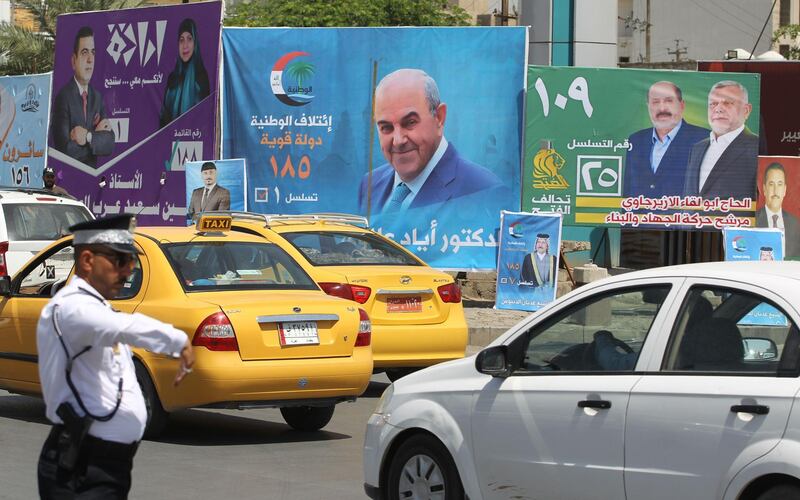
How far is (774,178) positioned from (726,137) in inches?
133

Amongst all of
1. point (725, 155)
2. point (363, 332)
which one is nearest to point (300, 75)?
point (725, 155)

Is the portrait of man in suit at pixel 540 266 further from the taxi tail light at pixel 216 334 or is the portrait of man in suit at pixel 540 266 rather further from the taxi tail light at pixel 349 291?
the taxi tail light at pixel 216 334

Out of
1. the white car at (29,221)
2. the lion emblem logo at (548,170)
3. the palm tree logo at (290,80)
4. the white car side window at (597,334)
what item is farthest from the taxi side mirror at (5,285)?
the lion emblem logo at (548,170)

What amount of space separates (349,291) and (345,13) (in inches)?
1695

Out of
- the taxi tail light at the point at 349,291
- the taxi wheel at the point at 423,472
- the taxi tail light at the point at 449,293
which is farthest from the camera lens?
the taxi tail light at the point at 449,293

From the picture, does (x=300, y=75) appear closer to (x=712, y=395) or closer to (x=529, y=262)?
(x=529, y=262)

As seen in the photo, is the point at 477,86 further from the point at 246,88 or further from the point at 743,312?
the point at 743,312

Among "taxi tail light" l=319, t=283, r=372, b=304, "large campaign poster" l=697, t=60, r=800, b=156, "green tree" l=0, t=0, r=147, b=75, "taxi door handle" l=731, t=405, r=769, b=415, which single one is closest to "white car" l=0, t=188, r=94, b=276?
"taxi tail light" l=319, t=283, r=372, b=304

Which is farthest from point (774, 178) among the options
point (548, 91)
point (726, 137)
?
point (548, 91)

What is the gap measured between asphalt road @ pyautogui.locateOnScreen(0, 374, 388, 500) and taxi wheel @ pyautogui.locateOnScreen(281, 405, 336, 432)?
0.09m

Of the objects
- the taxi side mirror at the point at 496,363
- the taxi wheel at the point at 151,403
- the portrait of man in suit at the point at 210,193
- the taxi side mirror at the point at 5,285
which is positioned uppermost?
the portrait of man in suit at the point at 210,193

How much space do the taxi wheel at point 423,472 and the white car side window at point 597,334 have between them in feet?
2.16

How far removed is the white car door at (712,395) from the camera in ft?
18.3

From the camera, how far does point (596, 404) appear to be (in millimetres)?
6160
